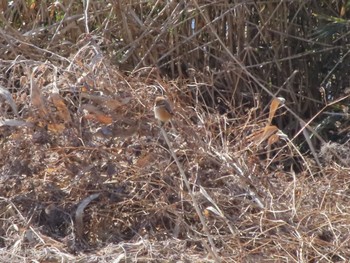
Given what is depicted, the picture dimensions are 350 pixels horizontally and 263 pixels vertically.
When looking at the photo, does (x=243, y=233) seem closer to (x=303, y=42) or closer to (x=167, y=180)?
(x=167, y=180)

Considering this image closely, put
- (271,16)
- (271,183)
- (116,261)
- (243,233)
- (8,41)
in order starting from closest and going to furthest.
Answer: (116,261)
(243,233)
(271,183)
(8,41)
(271,16)

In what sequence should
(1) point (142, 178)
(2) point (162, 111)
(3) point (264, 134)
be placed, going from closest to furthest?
(2) point (162, 111) < (1) point (142, 178) < (3) point (264, 134)

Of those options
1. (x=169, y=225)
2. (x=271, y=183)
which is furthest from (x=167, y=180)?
(x=271, y=183)

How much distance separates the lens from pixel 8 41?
385cm

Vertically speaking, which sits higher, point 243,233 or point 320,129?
point 243,233

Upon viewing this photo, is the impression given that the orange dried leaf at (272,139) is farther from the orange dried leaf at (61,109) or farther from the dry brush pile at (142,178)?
the orange dried leaf at (61,109)

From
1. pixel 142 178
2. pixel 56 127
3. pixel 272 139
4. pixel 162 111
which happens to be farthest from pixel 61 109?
Result: pixel 272 139

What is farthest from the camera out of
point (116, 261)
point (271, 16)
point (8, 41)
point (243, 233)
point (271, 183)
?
point (271, 16)

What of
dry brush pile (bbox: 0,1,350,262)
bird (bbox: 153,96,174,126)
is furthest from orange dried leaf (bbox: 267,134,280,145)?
bird (bbox: 153,96,174,126)

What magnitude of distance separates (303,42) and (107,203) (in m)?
1.61

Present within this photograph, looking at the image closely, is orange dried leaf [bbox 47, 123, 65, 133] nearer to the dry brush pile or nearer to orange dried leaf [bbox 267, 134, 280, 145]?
the dry brush pile

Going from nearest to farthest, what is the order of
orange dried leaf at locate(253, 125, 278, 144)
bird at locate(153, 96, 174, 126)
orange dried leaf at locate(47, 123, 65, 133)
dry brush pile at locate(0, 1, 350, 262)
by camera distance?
bird at locate(153, 96, 174, 126)
dry brush pile at locate(0, 1, 350, 262)
orange dried leaf at locate(47, 123, 65, 133)
orange dried leaf at locate(253, 125, 278, 144)

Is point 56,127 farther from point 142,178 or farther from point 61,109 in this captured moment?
point 142,178

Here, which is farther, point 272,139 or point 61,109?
point 272,139
